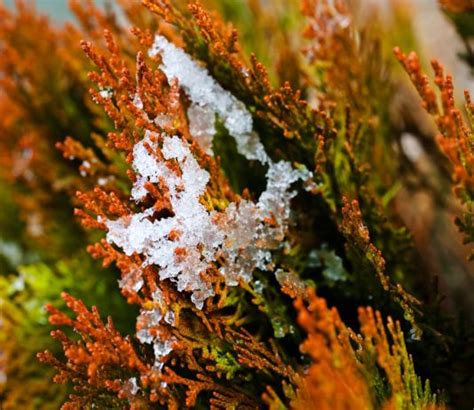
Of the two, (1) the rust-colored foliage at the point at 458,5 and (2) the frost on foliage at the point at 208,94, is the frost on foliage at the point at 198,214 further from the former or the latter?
(1) the rust-colored foliage at the point at 458,5

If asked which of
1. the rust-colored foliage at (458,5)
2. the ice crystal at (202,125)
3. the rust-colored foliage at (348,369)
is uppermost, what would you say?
the rust-colored foliage at (458,5)

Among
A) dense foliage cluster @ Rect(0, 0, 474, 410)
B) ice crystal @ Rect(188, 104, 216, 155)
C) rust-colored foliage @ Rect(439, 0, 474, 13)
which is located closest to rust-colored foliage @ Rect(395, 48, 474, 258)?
dense foliage cluster @ Rect(0, 0, 474, 410)

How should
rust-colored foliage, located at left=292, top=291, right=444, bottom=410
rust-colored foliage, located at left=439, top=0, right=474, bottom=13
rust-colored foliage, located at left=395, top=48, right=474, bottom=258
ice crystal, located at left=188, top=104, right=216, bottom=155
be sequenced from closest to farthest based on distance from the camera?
rust-colored foliage, located at left=292, top=291, right=444, bottom=410 < rust-colored foliage, located at left=395, top=48, right=474, bottom=258 < ice crystal, located at left=188, top=104, right=216, bottom=155 < rust-colored foliage, located at left=439, top=0, right=474, bottom=13

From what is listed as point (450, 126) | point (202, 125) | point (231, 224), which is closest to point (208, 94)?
point (202, 125)

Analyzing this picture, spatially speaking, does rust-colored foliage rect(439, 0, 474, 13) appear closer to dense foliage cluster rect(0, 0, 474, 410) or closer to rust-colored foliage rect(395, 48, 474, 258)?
dense foliage cluster rect(0, 0, 474, 410)

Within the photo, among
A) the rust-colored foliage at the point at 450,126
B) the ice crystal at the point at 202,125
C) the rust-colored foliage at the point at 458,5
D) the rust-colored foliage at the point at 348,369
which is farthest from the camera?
the rust-colored foliage at the point at 458,5

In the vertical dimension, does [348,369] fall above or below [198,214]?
below

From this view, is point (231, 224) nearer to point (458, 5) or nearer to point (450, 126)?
point (450, 126)

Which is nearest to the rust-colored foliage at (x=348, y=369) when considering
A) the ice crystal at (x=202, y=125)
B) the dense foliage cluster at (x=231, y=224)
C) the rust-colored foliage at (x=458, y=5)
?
the dense foliage cluster at (x=231, y=224)
